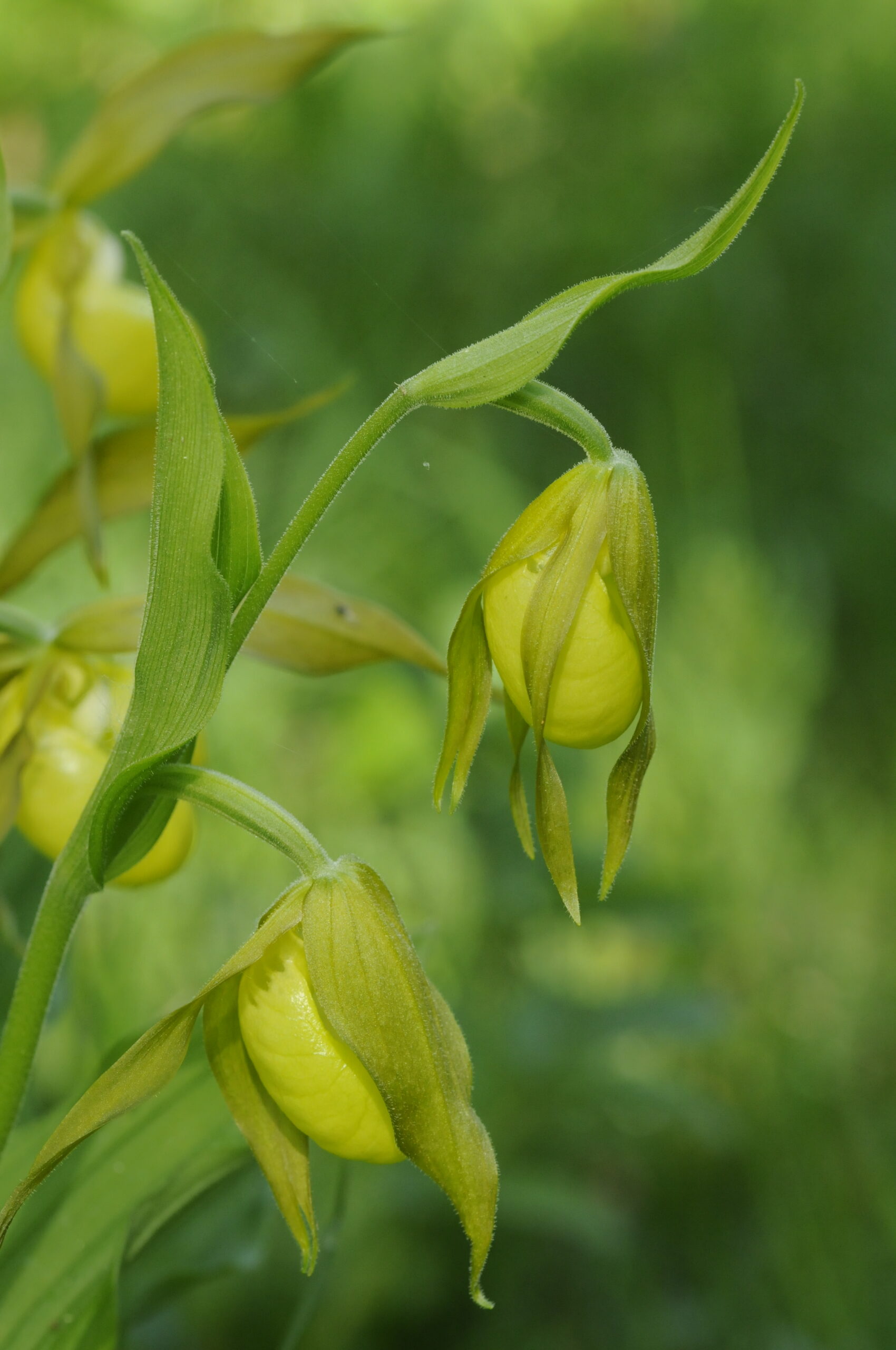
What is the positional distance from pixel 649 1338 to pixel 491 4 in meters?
2.89

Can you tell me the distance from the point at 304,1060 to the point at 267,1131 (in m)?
0.07

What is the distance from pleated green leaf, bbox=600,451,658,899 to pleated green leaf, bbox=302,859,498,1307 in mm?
87

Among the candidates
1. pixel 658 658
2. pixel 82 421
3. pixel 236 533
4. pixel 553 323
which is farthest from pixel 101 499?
pixel 658 658

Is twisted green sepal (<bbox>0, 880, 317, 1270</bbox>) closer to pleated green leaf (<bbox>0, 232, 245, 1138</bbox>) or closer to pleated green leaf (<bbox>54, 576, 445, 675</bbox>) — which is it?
pleated green leaf (<bbox>0, 232, 245, 1138</bbox>)

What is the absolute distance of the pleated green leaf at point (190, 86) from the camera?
78cm

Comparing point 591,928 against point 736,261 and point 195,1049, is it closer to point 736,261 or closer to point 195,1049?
point 195,1049

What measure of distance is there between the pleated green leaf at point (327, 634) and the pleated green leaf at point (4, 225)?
220mm

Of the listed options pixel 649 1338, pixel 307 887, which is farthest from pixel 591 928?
pixel 307 887

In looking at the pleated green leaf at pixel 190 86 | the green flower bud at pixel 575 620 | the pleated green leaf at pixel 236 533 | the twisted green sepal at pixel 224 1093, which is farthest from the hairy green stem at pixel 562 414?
the pleated green leaf at pixel 190 86

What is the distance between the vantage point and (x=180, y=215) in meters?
2.53

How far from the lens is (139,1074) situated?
455 millimetres

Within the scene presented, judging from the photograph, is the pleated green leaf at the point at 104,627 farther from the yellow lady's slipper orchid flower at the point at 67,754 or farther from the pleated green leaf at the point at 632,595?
the pleated green leaf at the point at 632,595

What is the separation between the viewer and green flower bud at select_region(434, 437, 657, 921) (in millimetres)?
470

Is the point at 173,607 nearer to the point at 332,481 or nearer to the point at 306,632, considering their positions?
the point at 332,481
